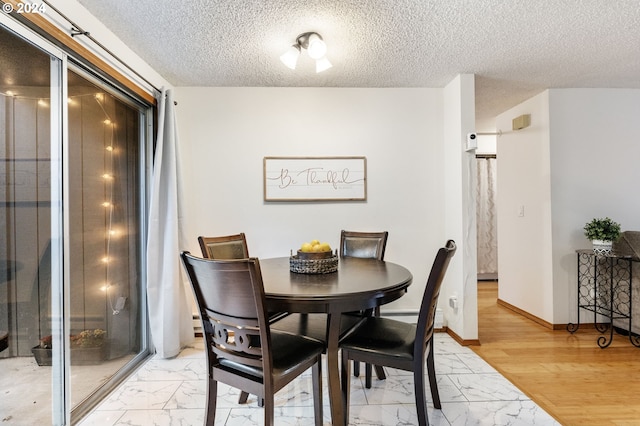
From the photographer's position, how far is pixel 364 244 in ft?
8.53

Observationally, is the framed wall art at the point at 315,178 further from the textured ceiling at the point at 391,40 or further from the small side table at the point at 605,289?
the small side table at the point at 605,289

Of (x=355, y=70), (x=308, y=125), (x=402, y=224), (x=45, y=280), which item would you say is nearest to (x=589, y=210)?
(x=402, y=224)

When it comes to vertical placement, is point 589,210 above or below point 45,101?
below

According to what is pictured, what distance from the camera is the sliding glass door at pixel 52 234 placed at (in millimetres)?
1518

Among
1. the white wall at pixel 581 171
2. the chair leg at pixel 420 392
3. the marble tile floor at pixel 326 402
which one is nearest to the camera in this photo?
the chair leg at pixel 420 392

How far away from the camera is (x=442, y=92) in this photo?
3.08m

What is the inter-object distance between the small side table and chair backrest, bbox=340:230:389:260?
6.61 feet

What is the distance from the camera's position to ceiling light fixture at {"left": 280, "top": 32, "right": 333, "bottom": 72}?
6.58 ft

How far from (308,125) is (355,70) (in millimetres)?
663

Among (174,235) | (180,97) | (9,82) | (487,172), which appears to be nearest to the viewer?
(9,82)

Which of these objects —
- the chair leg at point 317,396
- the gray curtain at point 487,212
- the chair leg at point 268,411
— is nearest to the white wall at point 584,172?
the gray curtain at point 487,212

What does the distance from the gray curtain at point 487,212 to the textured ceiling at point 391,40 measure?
207 centimetres

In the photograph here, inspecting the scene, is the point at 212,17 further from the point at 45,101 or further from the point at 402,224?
the point at 402,224

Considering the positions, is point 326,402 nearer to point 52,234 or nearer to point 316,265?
point 316,265
